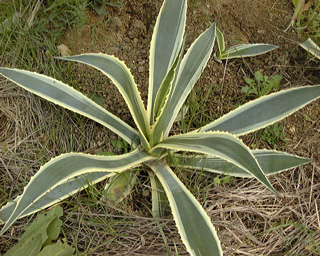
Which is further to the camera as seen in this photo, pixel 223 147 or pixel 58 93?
pixel 58 93

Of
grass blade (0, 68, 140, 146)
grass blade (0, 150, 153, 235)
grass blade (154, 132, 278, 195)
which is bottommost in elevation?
grass blade (154, 132, 278, 195)

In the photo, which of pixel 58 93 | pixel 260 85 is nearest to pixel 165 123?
pixel 58 93

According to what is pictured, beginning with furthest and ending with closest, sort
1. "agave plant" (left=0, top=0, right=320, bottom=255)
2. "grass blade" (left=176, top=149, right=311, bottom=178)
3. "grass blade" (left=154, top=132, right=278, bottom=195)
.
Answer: "grass blade" (left=176, top=149, right=311, bottom=178), "agave plant" (left=0, top=0, right=320, bottom=255), "grass blade" (left=154, top=132, right=278, bottom=195)

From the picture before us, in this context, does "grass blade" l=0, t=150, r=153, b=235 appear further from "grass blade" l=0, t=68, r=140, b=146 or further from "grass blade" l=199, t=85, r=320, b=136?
"grass blade" l=199, t=85, r=320, b=136

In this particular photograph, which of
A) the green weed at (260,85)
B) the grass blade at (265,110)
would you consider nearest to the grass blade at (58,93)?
the grass blade at (265,110)

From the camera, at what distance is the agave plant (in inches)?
44.3

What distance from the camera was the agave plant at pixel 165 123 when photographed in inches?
44.3

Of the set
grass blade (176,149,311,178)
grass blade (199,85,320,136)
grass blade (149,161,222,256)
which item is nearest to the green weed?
grass blade (199,85,320,136)

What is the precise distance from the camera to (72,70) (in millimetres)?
1622

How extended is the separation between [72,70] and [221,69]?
783 mm

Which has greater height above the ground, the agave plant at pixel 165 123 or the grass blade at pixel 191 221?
the agave plant at pixel 165 123

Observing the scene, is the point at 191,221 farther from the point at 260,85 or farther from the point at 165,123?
the point at 260,85

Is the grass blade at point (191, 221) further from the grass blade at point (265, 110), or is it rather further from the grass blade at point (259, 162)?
the grass blade at point (265, 110)

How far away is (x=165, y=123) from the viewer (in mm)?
1370
